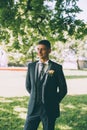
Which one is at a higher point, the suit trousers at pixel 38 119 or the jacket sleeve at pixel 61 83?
the jacket sleeve at pixel 61 83

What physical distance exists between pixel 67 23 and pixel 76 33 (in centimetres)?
83

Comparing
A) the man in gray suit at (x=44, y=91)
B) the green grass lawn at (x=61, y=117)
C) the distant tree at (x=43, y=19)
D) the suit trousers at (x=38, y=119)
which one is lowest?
the green grass lawn at (x=61, y=117)

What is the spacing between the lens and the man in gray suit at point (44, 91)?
15.3 feet

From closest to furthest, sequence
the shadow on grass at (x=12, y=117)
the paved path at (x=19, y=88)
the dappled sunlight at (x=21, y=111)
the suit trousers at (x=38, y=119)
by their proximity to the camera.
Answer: the suit trousers at (x=38, y=119), the shadow on grass at (x=12, y=117), the dappled sunlight at (x=21, y=111), the paved path at (x=19, y=88)

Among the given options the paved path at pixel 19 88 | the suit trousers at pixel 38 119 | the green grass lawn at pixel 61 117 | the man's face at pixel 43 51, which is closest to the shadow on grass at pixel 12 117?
the green grass lawn at pixel 61 117

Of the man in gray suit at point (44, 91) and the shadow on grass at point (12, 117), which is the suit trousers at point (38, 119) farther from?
the shadow on grass at point (12, 117)

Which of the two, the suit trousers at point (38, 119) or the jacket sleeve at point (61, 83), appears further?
the jacket sleeve at point (61, 83)

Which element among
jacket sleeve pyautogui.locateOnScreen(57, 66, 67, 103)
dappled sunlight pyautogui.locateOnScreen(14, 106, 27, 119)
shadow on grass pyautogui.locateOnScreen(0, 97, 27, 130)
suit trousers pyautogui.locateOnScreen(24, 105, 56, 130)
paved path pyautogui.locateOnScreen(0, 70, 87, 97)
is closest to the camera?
suit trousers pyautogui.locateOnScreen(24, 105, 56, 130)

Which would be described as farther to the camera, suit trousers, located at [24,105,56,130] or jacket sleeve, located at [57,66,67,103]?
jacket sleeve, located at [57,66,67,103]

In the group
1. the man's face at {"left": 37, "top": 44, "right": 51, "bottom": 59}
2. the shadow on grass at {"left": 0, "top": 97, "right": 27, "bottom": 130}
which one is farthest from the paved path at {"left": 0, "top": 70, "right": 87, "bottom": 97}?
the man's face at {"left": 37, "top": 44, "right": 51, "bottom": 59}

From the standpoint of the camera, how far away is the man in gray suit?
4.65m

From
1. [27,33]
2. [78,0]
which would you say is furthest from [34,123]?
[27,33]

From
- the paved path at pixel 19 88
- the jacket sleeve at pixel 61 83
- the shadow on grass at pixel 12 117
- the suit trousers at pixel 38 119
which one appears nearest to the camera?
the suit trousers at pixel 38 119

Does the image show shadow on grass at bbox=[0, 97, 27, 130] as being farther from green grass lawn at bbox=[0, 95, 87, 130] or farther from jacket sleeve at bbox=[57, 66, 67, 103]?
jacket sleeve at bbox=[57, 66, 67, 103]
